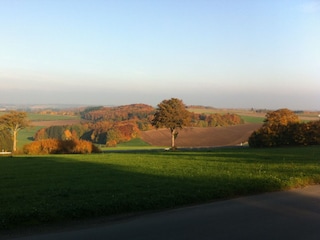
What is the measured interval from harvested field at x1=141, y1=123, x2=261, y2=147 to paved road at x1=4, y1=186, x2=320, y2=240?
5757 centimetres

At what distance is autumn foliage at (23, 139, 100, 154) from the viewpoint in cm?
4534

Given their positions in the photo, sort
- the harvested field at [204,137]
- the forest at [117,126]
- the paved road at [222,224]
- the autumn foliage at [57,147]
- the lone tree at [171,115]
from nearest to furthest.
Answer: the paved road at [222,224] < the autumn foliage at [57,147] < the lone tree at [171,115] < the harvested field at [204,137] < the forest at [117,126]

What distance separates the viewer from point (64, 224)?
7.88 metres

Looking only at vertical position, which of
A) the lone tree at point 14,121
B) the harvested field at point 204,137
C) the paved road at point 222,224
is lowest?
the harvested field at point 204,137

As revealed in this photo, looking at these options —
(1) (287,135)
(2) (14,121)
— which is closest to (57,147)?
(2) (14,121)

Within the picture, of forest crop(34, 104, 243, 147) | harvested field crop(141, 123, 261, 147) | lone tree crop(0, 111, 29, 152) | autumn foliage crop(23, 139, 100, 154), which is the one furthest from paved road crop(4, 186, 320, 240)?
forest crop(34, 104, 243, 147)

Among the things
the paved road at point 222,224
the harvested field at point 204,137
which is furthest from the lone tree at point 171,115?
the paved road at point 222,224

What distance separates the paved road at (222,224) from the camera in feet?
23.0

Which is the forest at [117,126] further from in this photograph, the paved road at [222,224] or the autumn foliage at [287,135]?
the paved road at [222,224]

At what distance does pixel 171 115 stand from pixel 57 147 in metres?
18.0

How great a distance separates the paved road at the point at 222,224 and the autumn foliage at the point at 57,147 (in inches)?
1485

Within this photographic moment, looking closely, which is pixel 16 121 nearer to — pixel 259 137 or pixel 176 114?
pixel 176 114

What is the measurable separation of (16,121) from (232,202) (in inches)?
2252

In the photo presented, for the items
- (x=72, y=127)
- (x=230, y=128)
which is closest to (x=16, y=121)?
(x=72, y=127)
